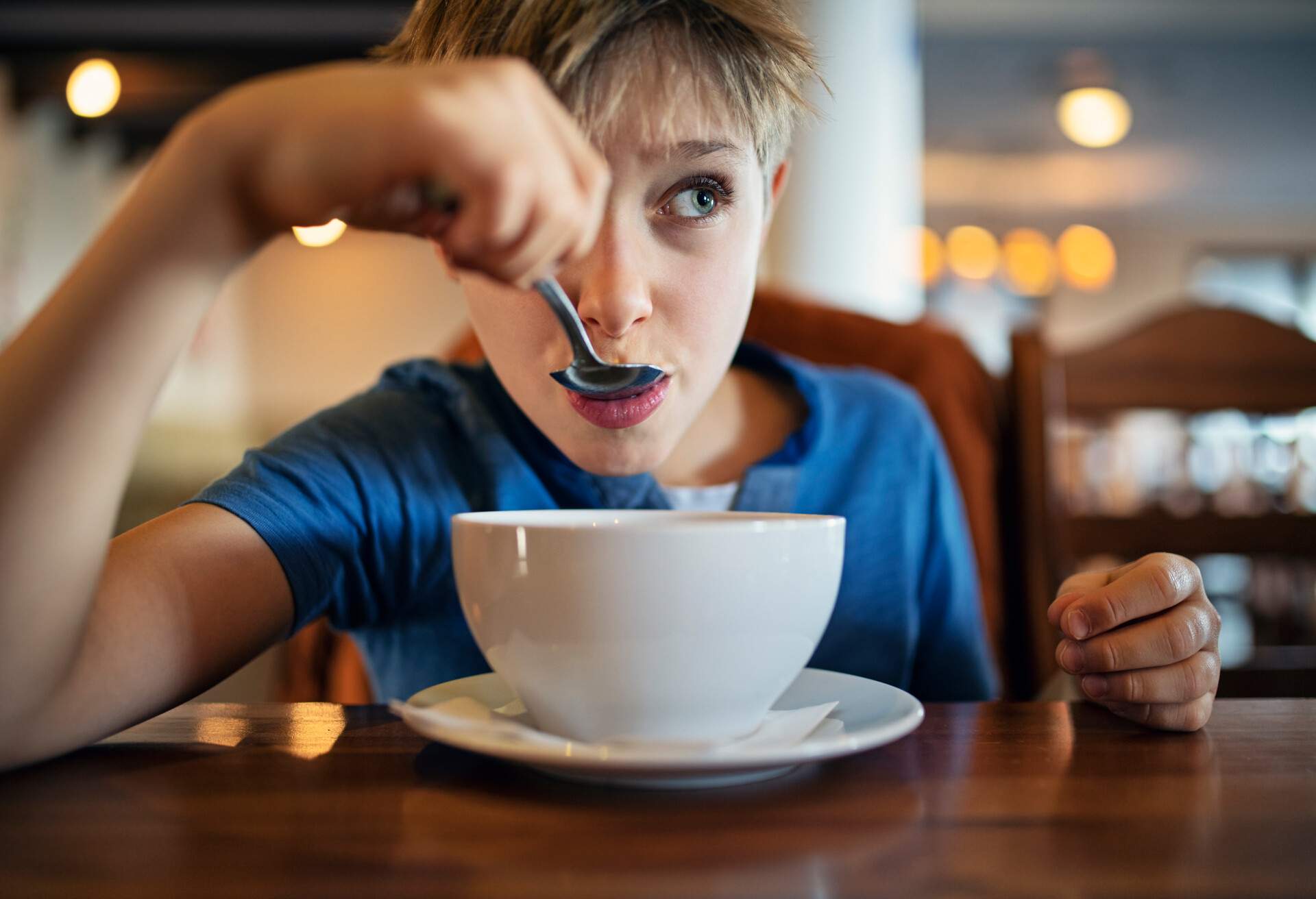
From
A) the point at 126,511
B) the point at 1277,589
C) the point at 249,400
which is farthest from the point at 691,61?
the point at 249,400

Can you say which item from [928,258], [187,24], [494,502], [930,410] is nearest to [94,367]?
[494,502]

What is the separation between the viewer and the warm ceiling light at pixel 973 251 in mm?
7613

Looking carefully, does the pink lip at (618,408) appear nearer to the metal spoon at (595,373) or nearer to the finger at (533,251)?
the metal spoon at (595,373)

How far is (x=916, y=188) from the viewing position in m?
4.30

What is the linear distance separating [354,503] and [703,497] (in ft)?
0.83

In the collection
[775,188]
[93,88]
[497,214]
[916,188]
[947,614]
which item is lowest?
[947,614]

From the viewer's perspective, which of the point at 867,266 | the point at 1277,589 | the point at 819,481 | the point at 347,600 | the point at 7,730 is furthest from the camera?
the point at 1277,589

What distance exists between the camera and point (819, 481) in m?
0.84

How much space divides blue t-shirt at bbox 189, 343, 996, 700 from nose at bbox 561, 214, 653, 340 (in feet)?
0.61

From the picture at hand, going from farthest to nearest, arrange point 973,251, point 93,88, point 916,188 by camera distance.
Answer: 1. point 973,251
2. point 916,188
3. point 93,88

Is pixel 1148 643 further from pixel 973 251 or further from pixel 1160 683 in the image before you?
pixel 973 251

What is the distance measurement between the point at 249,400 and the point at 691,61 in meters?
6.88

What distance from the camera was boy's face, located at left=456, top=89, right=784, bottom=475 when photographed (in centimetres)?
56

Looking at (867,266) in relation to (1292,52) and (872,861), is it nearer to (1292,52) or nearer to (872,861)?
(872,861)
